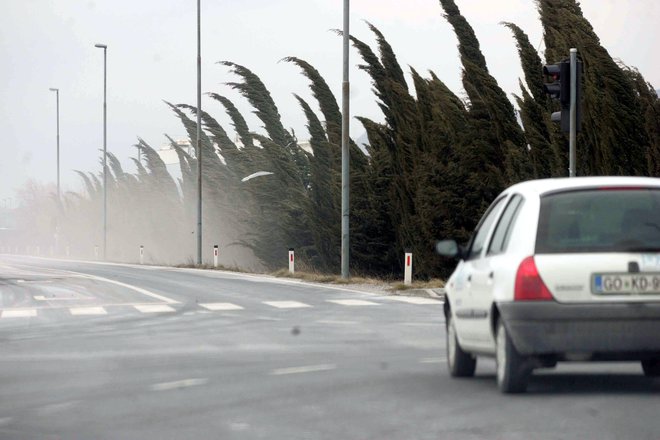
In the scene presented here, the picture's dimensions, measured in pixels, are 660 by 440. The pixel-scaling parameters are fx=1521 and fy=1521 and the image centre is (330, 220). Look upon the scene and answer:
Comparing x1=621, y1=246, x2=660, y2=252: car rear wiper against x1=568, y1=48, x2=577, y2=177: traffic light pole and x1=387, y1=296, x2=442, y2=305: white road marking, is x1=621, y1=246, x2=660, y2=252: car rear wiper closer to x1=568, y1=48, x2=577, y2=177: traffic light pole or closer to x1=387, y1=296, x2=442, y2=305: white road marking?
x1=568, y1=48, x2=577, y2=177: traffic light pole

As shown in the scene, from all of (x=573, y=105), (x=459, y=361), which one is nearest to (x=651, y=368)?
(x=459, y=361)

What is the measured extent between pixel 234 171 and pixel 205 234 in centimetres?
494

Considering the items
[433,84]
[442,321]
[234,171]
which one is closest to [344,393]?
[442,321]

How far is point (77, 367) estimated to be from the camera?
14.1m

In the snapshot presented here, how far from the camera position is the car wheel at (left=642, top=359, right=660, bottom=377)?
38.8ft

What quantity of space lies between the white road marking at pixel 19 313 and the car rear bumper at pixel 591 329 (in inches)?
538

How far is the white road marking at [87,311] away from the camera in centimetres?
2322

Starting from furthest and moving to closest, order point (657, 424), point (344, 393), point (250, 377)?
point (250, 377), point (344, 393), point (657, 424)

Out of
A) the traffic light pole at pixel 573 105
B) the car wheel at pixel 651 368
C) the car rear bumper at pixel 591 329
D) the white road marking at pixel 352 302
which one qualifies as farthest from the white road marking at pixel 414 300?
the car rear bumper at pixel 591 329

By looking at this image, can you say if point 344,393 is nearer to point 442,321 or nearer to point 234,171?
point 442,321

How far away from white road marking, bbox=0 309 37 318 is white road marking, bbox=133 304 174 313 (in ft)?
5.57

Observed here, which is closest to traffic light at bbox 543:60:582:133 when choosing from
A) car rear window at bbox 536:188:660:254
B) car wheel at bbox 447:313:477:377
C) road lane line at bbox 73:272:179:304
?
road lane line at bbox 73:272:179:304

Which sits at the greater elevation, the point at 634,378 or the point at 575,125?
the point at 575,125

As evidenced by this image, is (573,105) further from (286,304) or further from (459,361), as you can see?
(459,361)
